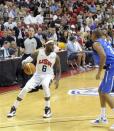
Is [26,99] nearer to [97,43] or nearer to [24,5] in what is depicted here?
[97,43]

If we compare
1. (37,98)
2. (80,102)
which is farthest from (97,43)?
(37,98)

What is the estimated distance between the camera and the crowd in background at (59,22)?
17673mm

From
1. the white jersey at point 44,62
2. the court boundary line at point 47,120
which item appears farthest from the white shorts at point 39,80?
the court boundary line at point 47,120

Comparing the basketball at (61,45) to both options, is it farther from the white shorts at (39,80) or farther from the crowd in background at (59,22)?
the white shorts at (39,80)

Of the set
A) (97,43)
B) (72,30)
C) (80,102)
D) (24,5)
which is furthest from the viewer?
(24,5)

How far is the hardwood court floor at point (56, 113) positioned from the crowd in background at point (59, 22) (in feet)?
9.89

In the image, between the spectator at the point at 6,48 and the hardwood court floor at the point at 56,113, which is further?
the spectator at the point at 6,48

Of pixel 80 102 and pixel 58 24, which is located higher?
pixel 58 24

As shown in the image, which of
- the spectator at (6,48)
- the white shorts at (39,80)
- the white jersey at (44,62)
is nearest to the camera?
the white shorts at (39,80)

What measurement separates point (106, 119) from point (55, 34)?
30.3ft

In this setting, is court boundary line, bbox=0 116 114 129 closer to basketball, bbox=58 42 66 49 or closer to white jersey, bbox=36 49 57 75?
white jersey, bbox=36 49 57 75

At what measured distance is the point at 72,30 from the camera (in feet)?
66.3

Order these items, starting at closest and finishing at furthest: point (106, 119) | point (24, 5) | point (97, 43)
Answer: point (97, 43)
point (106, 119)
point (24, 5)

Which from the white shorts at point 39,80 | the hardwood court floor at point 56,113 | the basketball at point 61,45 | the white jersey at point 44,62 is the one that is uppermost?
the white jersey at point 44,62
